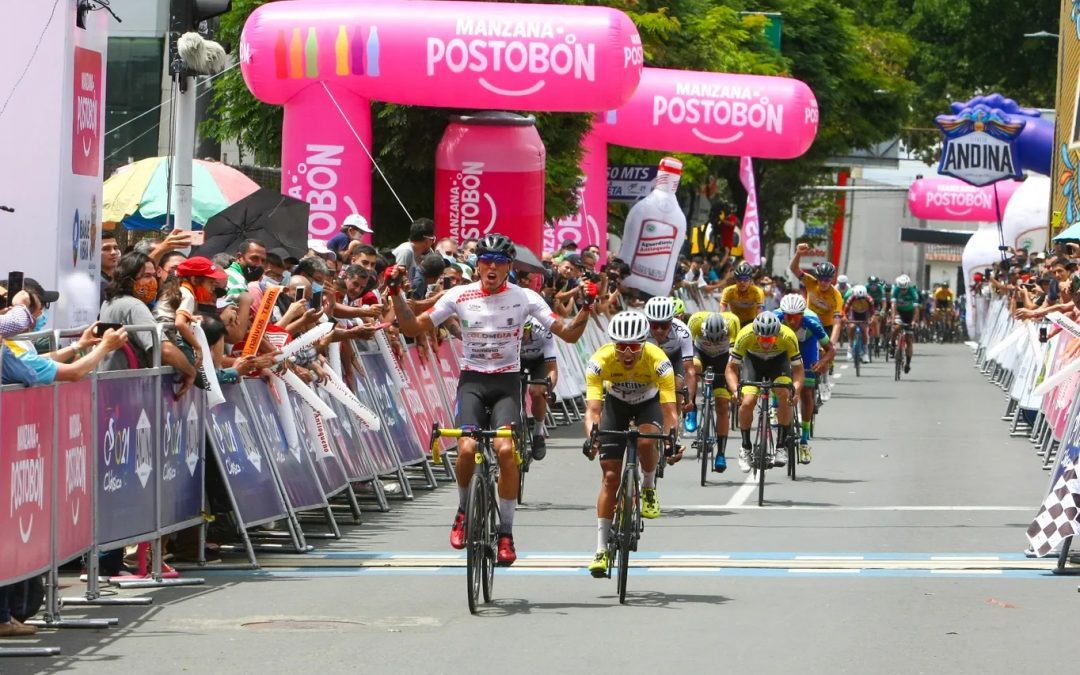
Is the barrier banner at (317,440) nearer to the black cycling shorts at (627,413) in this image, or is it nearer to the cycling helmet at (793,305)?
the black cycling shorts at (627,413)

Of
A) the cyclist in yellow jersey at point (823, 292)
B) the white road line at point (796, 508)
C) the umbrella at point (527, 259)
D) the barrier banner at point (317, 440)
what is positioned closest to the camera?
the barrier banner at point (317, 440)

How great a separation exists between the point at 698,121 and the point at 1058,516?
18787 millimetres

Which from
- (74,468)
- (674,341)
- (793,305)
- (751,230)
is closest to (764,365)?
(674,341)

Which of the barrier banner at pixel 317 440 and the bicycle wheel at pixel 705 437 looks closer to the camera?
the barrier banner at pixel 317 440

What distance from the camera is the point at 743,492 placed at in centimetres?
1784

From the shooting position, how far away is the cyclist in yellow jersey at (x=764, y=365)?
17781 mm

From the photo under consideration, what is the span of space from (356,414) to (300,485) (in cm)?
162

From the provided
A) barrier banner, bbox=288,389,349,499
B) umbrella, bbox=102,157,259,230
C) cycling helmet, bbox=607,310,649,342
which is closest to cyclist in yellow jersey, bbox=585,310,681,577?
cycling helmet, bbox=607,310,649,342

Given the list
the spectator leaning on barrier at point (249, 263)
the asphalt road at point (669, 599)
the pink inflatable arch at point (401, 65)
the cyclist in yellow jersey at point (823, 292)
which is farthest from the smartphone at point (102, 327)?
the cyclist in yellow jersey at point (823, 292)

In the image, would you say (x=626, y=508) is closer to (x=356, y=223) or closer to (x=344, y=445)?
(x=344, y=445)

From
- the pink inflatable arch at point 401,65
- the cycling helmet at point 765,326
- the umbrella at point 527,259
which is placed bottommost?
the cycling helmet at point 765,326

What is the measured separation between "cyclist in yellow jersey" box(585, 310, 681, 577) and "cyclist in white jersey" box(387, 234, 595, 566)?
31 centimetres

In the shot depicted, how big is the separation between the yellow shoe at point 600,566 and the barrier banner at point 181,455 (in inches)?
97.2

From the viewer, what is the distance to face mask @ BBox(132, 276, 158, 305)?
40.9 ft
